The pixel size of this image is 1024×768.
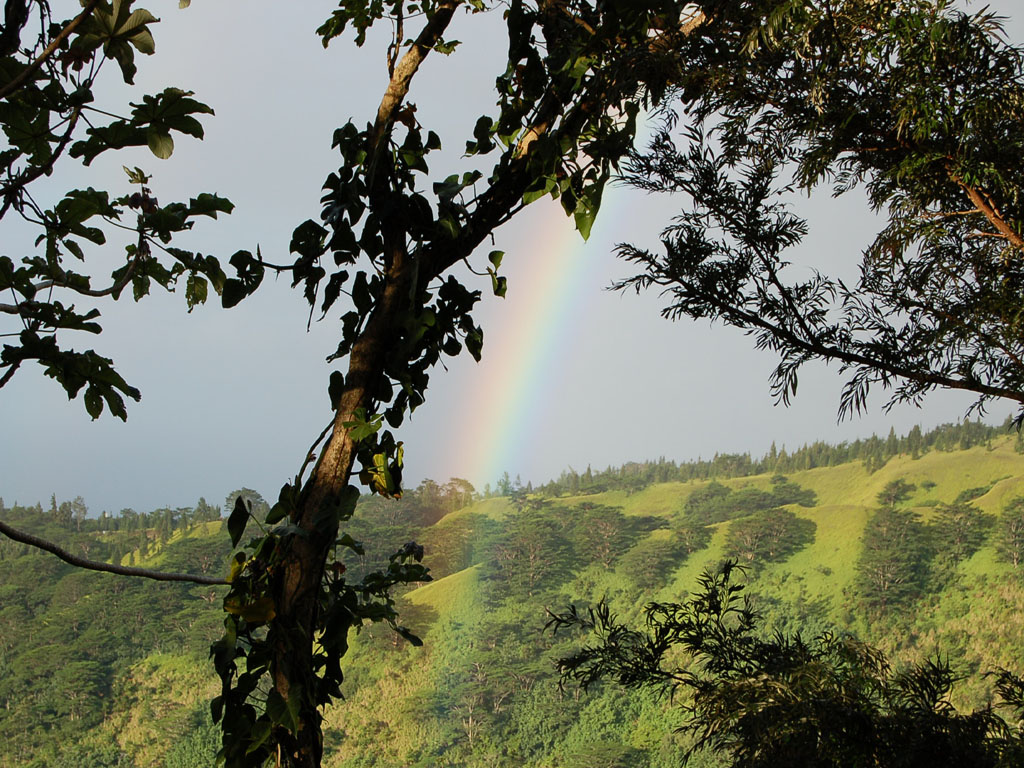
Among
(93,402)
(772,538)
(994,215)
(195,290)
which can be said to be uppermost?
(994,215)

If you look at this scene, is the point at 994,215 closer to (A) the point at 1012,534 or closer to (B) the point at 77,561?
(B) the point at 77,561

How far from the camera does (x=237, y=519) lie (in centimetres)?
64

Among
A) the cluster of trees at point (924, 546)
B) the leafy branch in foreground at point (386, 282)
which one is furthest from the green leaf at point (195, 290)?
the cluster of trees at point (924, 546)

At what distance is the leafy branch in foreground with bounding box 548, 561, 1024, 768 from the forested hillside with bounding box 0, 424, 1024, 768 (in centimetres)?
1326

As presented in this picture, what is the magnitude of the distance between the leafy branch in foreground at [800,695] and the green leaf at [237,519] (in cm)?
114

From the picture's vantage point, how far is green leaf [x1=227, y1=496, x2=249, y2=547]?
628 mm

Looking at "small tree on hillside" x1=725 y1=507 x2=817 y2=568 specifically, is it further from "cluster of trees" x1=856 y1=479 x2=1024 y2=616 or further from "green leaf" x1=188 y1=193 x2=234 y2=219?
"green leaf" x1=188 y1=193 x2=234 y2=219

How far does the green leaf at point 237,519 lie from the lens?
2.06ft

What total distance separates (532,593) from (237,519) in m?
22.3

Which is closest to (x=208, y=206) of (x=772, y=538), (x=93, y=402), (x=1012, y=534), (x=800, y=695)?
(x=93, y=402)

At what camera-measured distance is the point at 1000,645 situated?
1292cm

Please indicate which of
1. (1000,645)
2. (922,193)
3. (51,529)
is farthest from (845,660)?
(51,529)

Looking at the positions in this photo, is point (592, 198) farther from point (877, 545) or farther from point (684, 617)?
point (877, 545)

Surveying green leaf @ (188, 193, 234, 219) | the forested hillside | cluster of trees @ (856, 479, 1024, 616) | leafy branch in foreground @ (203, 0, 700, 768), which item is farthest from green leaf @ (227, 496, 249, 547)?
cluster of trees @ (856, 479, 1024, 616)
